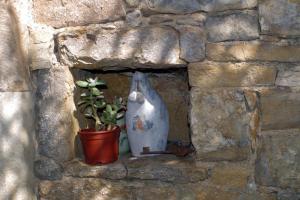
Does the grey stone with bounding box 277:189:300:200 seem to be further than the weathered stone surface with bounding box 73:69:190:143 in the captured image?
No

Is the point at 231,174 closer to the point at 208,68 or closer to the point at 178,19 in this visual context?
the point at 208,68

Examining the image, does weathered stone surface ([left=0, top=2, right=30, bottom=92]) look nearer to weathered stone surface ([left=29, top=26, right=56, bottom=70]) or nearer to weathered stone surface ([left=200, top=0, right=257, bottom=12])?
weathered stone surface ([left=29, top=26, right=56, bottom=70])

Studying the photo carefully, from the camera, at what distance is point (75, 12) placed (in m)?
2.06

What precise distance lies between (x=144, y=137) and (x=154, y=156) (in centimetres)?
12

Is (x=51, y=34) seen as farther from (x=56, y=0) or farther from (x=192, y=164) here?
(x=192, y=164)

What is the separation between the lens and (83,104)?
2254 mm

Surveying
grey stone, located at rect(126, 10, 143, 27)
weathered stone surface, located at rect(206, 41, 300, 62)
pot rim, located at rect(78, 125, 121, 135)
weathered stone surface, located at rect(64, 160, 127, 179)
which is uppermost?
grey stone, located at rect(126, 10, 143, 27)

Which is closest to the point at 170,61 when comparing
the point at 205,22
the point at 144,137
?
the point at 205,22

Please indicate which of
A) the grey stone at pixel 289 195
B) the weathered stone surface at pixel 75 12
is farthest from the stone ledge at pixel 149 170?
the weathered stone surface at pixel 75 12

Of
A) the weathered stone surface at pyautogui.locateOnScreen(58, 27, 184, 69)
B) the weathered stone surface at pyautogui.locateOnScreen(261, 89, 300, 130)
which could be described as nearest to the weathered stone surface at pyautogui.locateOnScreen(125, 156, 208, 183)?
the weathered stone surface at pyautogui.locateOnScreen(261, 89, 300, 130)

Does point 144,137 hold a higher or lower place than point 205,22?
lower

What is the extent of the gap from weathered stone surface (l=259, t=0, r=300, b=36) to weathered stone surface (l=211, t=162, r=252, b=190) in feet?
2.11

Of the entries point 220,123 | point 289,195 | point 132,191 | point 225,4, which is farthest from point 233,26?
point 132,191

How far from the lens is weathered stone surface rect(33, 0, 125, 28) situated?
201 cm
